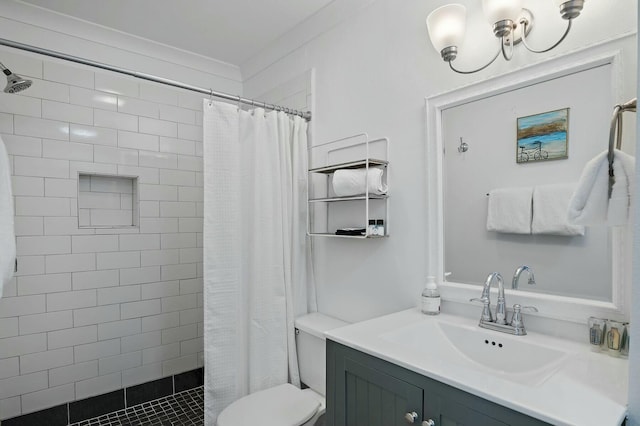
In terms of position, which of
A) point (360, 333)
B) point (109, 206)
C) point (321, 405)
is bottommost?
point (321, 405)

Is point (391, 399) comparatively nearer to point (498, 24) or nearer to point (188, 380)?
point (498, 24)

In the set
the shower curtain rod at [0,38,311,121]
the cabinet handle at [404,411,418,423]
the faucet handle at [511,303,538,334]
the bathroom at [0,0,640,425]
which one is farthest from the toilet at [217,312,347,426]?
the shower curtain rod at [0,38,311,121]

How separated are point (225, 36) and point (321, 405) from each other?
7.67 ft

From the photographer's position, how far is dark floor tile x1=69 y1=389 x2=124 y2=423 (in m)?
2.23

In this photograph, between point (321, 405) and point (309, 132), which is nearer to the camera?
point (321, 405)

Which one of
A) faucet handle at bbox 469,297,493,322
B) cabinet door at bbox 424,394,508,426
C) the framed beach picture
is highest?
the framed beach picture

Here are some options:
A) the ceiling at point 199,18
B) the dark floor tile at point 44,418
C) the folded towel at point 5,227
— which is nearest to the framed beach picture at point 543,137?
the ceiling at point 199,18

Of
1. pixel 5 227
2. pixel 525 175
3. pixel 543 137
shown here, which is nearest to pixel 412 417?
pixel 525 175

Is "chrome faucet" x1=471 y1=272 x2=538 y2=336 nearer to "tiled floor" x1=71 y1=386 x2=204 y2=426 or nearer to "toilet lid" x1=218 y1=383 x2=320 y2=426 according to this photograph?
"toilet lid" x1=218 y1=383 x2=320 y2=426

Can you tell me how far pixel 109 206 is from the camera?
8.10ft

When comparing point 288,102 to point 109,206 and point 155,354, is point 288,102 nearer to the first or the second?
point 109,206

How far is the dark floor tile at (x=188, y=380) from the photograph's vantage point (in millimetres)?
2621

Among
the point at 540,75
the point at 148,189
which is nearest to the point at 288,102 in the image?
the point at 148,189

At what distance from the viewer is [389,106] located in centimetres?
179
